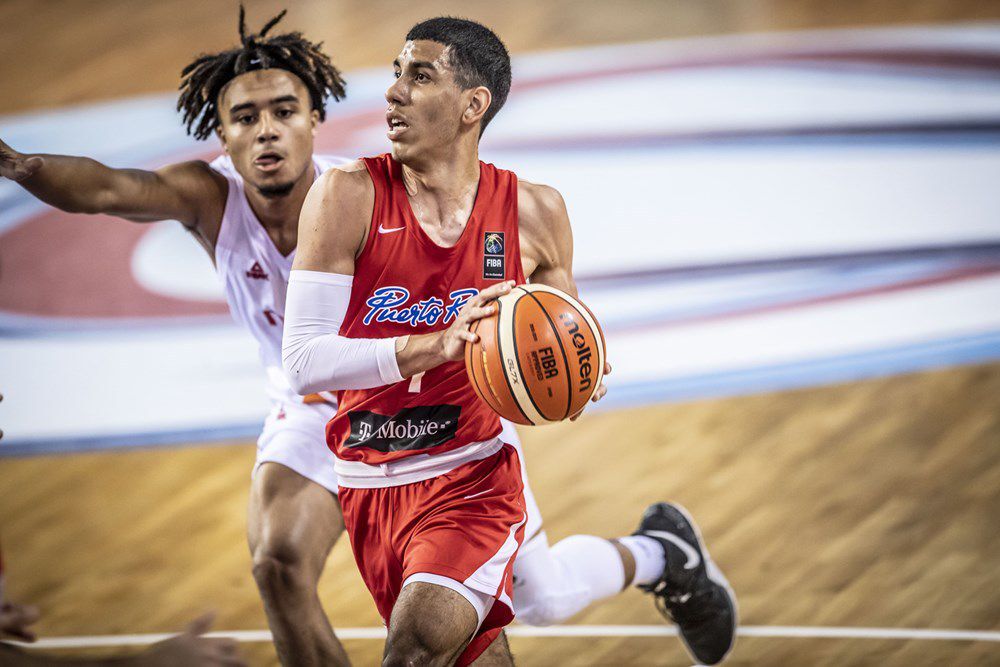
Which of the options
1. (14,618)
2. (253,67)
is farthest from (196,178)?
(14,618)

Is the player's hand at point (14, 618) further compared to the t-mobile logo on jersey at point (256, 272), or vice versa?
the t-mobile logo on jersey at point (256, 272)

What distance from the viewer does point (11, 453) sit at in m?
6.46

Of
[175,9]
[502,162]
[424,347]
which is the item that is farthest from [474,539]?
[175,9]

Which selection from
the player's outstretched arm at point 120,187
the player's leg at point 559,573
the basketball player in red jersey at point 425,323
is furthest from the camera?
the player's leg at point 559,573

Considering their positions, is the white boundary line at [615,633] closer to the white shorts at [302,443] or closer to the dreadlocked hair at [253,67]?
the white shorts at [302,443]

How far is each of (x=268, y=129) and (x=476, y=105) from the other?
34.8 inches

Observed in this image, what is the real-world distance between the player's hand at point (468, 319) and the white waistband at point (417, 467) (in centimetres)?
46

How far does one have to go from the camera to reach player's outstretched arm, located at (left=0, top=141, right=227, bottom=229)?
12.6ft

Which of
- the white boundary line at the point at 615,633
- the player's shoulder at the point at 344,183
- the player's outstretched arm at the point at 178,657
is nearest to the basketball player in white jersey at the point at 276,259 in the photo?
the white boundary line at the point at 615,633

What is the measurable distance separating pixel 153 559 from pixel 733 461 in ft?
8.48

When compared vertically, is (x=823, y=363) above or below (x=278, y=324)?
below

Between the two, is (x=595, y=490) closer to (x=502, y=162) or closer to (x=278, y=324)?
(x=278, y=324)

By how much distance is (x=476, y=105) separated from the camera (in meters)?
3.63

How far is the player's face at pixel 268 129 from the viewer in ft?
13.8
